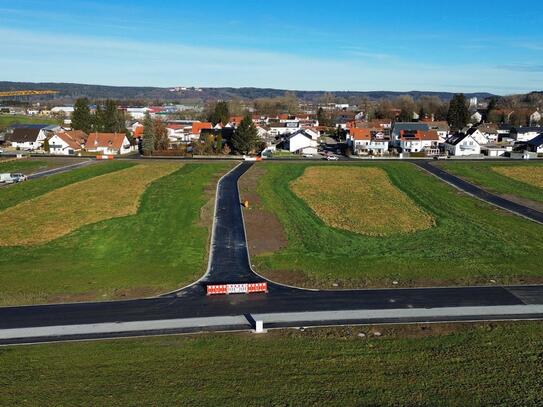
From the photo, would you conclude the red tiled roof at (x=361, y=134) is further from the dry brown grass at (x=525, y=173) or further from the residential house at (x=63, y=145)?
the residential house at (x=63, y=145)

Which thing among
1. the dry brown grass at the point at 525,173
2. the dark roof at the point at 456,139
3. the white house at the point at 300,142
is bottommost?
the dry brown grass at the point at 525,173

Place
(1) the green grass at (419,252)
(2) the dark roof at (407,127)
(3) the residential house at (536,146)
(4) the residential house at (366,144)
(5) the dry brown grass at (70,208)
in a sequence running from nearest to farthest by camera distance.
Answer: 1. (1) the green grass at (419,252)
2. (5) the dry brown grass at (70,208)
3. (3) the residential house at (536,146)
4. (4) the residential house at (366,144)
5. (2) the dark roof at (407,127)

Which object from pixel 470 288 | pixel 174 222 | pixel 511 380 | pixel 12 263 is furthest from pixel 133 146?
pixel 511 380

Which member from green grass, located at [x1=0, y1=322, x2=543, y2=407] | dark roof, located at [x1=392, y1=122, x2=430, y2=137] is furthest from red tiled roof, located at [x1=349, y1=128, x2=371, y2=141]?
green grass, located at [x1=0, y1=322, x2=543, y2=407]

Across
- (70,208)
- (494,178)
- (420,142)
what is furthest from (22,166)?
(420,142)

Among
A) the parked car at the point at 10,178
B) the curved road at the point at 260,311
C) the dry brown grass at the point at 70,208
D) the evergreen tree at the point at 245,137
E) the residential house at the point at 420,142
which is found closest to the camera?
the curved road at the point at 260,311

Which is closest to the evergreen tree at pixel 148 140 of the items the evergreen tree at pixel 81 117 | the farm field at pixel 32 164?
the farm field at pixel 32 164
